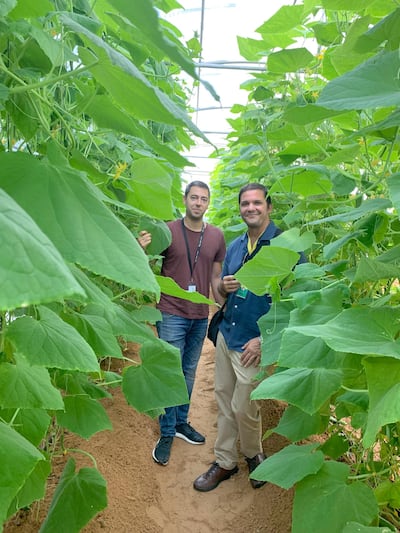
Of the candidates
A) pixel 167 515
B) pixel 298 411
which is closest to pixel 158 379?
pixel 298 411

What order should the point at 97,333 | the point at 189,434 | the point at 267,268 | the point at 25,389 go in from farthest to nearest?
the point at 189,434
the point at 267,268
the point at 97,333
the point at 25,389

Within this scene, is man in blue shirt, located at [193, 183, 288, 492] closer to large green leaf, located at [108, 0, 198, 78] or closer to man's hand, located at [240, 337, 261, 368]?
man's hand, located at [240, 337, 261, 368]

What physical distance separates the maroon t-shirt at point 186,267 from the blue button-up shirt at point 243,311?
0.35 meters

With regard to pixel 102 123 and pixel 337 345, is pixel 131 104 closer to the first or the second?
pixel 102 123

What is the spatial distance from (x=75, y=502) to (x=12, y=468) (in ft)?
2.37

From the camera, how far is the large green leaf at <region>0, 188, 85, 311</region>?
29cm

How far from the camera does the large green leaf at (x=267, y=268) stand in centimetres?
134

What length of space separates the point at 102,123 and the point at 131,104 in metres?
0.30

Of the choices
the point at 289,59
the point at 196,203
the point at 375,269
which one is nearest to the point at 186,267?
the point at 196,203

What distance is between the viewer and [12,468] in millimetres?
652

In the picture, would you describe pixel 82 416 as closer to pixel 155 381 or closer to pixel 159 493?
pixel 155 381

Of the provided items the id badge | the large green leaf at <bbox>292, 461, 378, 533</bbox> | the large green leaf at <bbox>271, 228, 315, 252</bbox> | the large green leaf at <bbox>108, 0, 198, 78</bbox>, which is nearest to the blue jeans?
the id badge

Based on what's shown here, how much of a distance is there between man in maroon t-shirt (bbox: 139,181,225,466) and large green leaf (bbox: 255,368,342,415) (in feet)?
5.05

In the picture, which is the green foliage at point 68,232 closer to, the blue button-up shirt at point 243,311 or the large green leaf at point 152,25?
the large green leaf at point 152,25
